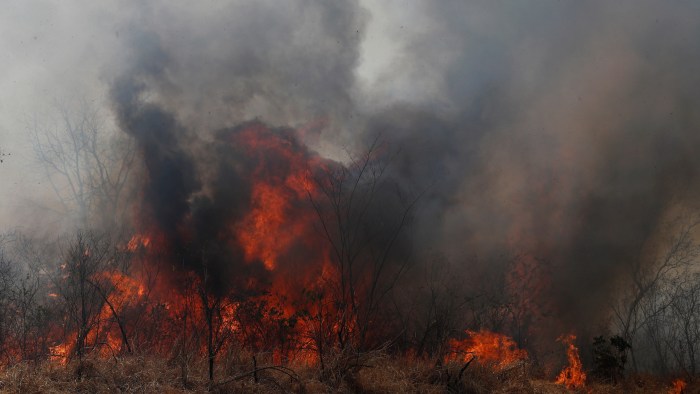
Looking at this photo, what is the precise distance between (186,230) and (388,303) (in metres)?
9.06

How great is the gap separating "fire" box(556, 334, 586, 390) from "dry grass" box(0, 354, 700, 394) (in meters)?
1.97

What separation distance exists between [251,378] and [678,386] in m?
16.5

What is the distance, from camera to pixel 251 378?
11242 mm

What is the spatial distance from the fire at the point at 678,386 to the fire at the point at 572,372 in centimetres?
303

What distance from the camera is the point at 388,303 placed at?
62.8 feet

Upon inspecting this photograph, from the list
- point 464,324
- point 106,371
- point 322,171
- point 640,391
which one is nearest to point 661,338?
point 640,391

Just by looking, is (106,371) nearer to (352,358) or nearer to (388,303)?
(352,358)

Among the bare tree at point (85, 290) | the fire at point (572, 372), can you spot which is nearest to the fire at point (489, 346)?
the fire at point (572, 372)

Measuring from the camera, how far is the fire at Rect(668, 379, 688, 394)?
16438 mm

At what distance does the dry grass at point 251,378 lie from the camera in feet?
32.2

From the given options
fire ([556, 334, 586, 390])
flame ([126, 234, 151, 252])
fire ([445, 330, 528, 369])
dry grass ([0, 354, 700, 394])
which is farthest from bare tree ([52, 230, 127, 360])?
fire ([556, 334, 586, 390])

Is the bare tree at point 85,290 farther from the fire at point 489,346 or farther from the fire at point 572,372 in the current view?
the fire at point 572,372

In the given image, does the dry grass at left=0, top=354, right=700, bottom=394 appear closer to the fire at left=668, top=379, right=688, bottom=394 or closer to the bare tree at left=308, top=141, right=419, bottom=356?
the bare tree at left=308, top=141, right=419, bottom=356

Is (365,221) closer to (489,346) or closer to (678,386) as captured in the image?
(489,346)
